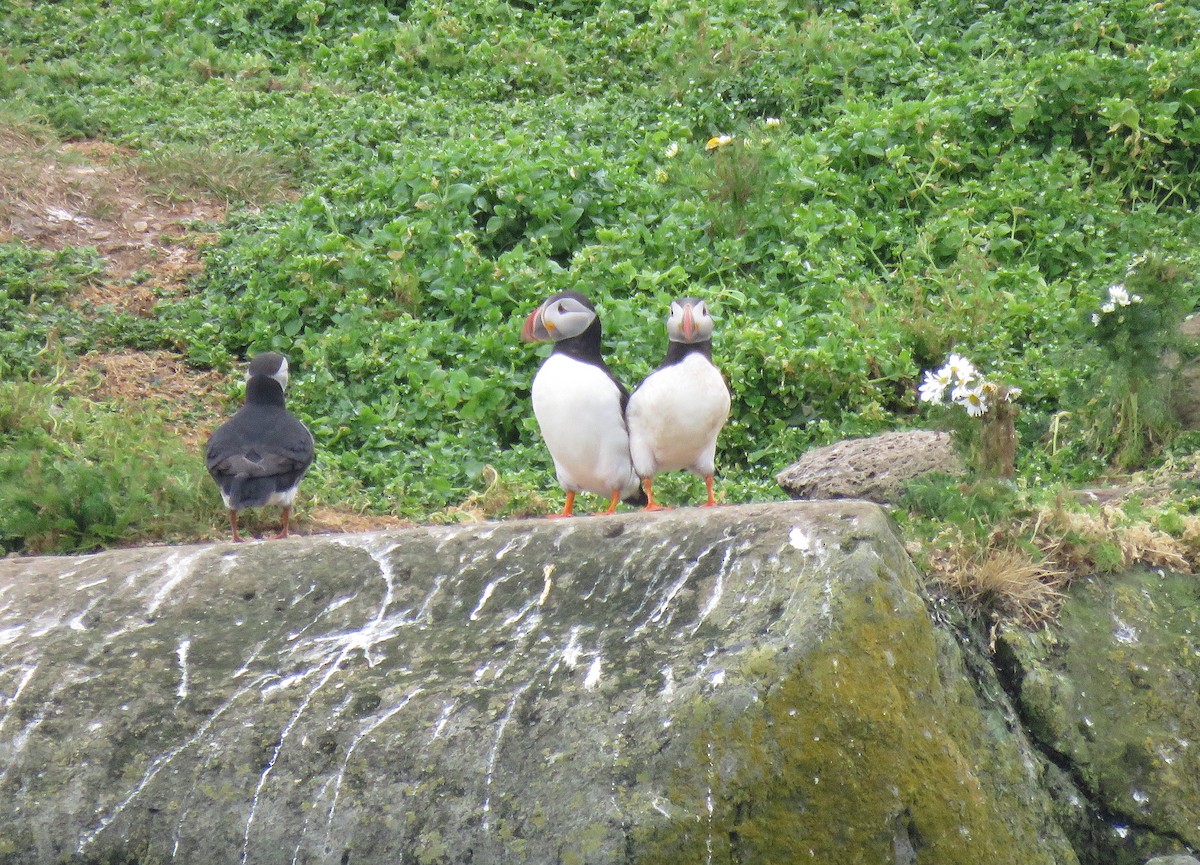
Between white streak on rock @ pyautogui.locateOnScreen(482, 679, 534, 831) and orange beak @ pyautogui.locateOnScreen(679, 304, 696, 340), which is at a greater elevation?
orange beak @ pyautogui.locateOnScreen(679, 304, 696, 340)

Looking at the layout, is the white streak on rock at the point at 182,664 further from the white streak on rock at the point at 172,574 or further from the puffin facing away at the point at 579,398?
the puffin facing away at the point at 579,398

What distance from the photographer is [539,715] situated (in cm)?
378

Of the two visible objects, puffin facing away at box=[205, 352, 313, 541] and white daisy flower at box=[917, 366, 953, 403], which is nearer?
puffin facing away at box=[205, 352, 313, 541]

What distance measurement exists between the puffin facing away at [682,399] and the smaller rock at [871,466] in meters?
0.92

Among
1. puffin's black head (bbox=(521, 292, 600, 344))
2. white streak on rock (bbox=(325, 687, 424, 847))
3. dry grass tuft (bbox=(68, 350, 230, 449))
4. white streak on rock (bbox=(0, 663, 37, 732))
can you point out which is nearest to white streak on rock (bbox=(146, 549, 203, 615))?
white streak on rock (bbox=(0, 663, 37, 732))

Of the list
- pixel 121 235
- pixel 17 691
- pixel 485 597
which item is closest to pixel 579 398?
pixel 485 597

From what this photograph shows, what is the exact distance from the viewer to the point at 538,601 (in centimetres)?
416

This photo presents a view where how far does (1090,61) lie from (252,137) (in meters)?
6.27

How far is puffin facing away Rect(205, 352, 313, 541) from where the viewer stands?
610 centimetres

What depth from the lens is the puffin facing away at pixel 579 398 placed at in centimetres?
593

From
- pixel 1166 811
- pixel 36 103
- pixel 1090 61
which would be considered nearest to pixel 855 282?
pixel 1090 61

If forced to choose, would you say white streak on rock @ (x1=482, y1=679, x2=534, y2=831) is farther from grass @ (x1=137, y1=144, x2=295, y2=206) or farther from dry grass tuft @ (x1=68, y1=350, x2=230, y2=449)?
grass @ (x1=137, y1=144, x2=295, y2=206)

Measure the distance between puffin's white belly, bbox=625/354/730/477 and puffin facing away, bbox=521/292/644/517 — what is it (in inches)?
3.6

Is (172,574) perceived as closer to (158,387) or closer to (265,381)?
(265,381)
